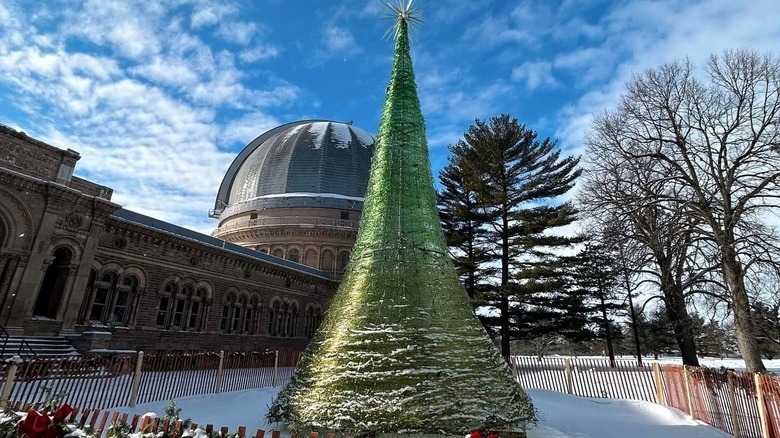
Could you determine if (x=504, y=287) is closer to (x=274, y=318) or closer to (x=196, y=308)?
(x=274, y=318)

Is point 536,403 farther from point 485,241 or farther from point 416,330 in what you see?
point 485,241

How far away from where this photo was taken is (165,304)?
18891 mm

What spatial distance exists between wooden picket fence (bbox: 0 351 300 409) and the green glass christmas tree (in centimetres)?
475

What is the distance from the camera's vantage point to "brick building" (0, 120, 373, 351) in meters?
13.2

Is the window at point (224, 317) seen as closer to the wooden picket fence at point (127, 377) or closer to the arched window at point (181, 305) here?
the arched window at point (181, 305)

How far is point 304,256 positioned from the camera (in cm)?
3350

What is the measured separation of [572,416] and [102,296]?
1759 cm

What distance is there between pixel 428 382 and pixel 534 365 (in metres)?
12.0

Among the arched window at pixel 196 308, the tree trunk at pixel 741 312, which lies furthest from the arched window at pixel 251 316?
the tree trunk at pixel 741 312

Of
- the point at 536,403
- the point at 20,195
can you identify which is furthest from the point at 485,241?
the point at 20,195

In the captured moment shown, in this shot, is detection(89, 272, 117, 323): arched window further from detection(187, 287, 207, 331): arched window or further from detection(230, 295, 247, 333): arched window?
detection(230, 295, 247, 333): arched window

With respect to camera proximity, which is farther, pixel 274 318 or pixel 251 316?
pixel 274 318

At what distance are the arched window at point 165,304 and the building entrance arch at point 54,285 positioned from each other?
4259mm

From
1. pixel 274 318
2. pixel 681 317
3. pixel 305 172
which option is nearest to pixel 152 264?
pixel 274 318
